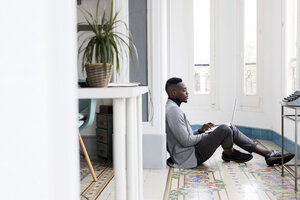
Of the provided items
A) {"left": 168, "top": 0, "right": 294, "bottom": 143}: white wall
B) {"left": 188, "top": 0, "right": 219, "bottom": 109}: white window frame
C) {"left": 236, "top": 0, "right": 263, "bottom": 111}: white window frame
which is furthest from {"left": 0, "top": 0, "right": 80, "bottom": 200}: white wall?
{"left": 188, "top": 0, "right": 219, "bottom": 109}: white window frame

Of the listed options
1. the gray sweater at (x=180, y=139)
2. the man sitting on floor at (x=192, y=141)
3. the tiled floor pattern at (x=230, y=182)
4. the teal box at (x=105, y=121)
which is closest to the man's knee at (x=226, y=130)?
the man sitting on floor at (x=192, y=141)

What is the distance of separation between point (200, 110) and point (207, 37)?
1319mm

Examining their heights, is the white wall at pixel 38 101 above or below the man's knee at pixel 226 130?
above

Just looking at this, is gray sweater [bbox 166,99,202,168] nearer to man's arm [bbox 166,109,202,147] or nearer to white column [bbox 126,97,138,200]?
man's arm [bbox 166,109,202,147]

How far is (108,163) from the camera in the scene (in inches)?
161

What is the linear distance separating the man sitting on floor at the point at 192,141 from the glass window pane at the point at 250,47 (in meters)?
2.34

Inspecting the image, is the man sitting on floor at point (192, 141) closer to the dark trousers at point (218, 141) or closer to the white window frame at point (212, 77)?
the dark trousers at point (218, 141)

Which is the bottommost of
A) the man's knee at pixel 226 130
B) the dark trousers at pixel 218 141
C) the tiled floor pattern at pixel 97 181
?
the tiled floor pattern at pixel 97 181

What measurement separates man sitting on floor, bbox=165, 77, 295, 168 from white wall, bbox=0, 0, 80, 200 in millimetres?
3582

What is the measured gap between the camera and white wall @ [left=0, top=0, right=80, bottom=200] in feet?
0.72

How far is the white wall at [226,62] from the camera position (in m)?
5.83

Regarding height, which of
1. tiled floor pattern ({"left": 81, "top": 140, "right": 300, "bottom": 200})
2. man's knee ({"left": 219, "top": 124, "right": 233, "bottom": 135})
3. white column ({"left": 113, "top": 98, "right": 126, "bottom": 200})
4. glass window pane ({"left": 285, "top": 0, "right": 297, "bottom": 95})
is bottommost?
tiled floor pattern ({"left": 81, "top": 140, "right": 300, "bottom": 200})

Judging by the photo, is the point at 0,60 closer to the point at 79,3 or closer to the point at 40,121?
the point at 40,121

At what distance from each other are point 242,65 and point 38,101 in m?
6.23
